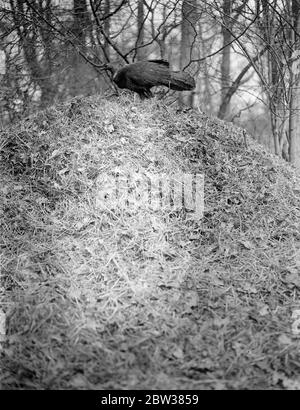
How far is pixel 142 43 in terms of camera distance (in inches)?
314

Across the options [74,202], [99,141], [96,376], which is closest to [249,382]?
[96,376]

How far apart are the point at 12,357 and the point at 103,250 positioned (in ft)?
3.65

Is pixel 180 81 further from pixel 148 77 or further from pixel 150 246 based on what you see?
pixel 150 246

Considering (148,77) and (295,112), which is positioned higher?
(148,77)

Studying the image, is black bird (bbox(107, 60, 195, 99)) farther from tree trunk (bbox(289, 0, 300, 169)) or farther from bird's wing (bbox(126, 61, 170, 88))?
tree trunk (bbox(289, 0, 300, 169))

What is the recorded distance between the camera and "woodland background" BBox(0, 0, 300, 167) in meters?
5.22

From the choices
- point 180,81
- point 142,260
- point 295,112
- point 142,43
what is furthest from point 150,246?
point 142,43

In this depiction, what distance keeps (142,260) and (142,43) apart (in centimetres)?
577

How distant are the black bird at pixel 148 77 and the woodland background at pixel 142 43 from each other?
50 cm

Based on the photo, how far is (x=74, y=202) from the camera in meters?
3.90

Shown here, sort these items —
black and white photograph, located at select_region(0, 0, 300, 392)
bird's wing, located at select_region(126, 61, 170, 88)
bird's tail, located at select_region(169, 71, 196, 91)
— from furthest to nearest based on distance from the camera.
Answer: bird's tail, located at select_region(169, 71, 196, 91) → bird's wing, located at select_region(126, 61, 170, 88) → black and white photograph, located at select_region(0, 0, 300, 392)

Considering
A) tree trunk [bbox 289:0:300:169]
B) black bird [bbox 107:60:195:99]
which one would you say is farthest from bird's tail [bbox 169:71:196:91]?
tree trunk [bbox 289:0:300:169]

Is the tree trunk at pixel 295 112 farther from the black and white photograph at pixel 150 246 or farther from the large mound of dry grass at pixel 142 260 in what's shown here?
the large mound of dry grass at pixel 142 260

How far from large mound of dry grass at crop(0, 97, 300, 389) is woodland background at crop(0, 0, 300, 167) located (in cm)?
105
